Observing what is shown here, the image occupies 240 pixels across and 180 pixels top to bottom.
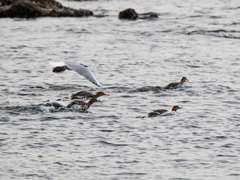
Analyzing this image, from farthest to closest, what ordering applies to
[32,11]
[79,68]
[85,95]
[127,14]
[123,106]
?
[32,11]
[127,14]
[85,95]
[79,68]
[123,106]

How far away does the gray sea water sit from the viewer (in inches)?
378

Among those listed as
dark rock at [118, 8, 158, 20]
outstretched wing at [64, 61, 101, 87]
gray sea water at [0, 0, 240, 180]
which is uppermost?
dark rock at [118, 8, 158, 20]

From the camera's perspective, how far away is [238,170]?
9.32 m

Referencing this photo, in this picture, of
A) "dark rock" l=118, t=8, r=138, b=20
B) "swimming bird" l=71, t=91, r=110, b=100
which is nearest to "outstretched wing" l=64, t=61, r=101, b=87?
"swimming bird" l=71, t=91, r=110, b=100

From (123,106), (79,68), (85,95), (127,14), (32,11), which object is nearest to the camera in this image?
(123,106)

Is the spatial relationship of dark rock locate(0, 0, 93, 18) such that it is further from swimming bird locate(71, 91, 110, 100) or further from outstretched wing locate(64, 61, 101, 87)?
swimming bird locate(71, 91, 110, 100)

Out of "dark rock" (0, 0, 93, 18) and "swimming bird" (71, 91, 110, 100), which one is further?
"dark rock" (0, 0, 93, 18)

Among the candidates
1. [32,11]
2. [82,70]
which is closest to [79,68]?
[82,70]

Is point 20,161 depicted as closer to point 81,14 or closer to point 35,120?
point 35,120

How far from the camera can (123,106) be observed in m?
13.5

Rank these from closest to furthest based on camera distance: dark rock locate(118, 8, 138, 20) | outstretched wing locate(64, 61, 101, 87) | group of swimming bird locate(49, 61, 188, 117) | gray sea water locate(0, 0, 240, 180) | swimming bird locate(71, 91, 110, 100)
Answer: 1. gray sea water locate(0, 0, 240, 180)
2. group of swimming bird locate(49, 61, 188, 117)
3. outstretched wing locate(64, 61, 101, 87)
4. swimming bird locate(71, 91, 110, 100)
5. dark rock locate(118, 8, 138, 20)

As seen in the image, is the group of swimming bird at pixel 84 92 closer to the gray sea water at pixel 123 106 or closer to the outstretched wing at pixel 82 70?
the outstretched wing at pixel 82 70

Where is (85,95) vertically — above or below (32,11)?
below

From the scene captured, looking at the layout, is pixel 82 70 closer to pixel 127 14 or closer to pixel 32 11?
pixel 127 14
